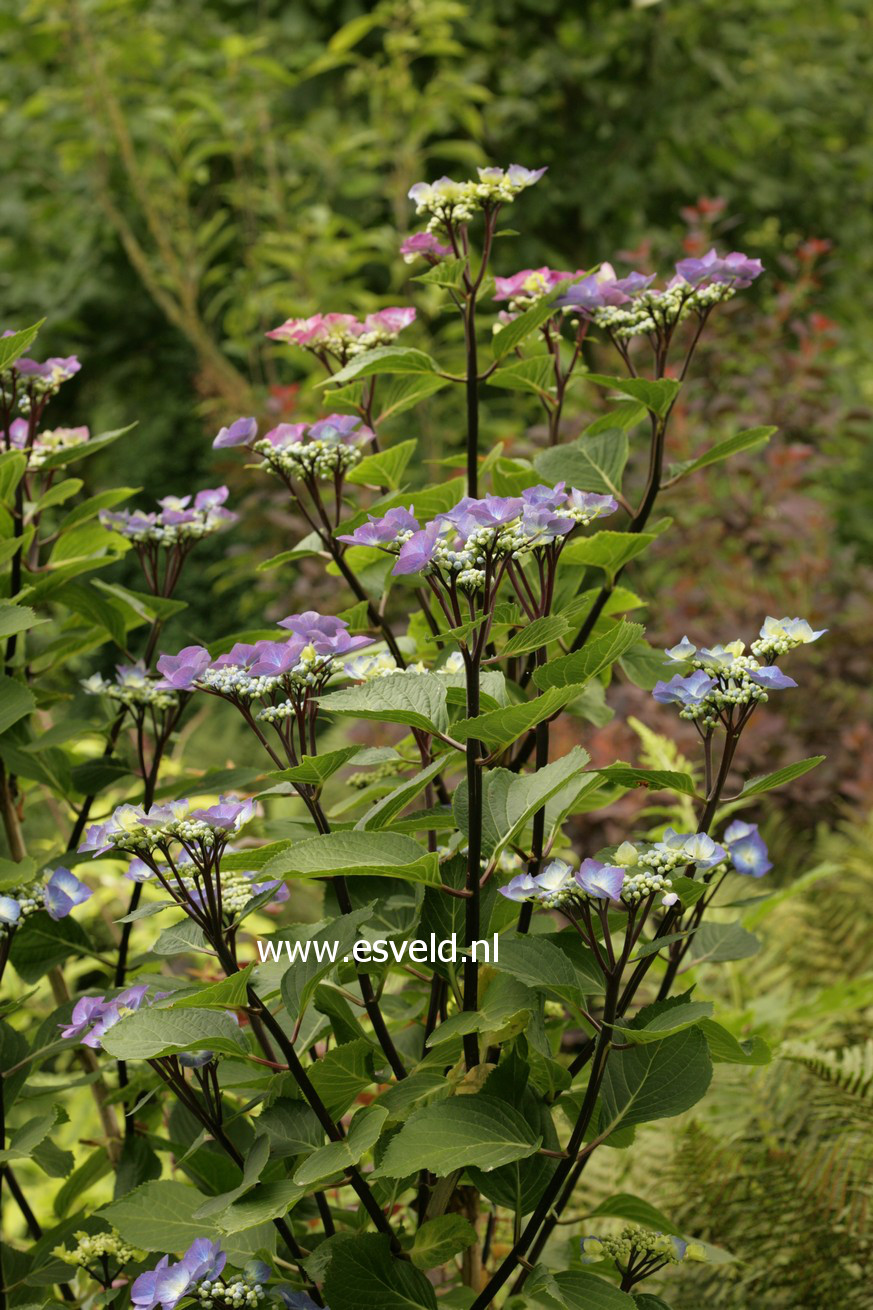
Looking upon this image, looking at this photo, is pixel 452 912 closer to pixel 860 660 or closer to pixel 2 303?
pixel 860 660

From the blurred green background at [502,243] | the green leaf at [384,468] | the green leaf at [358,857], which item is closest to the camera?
the green leaf at [358,857]

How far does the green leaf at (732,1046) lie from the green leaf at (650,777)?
15 cm

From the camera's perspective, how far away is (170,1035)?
0.77 m

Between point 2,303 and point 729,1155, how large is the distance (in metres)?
4.52

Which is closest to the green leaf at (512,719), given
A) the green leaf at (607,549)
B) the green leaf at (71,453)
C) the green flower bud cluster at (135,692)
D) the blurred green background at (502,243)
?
the green leaf at (607,549)

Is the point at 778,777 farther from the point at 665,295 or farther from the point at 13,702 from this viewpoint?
the point at 13,702

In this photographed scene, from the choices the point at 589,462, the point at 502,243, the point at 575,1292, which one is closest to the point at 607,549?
the point at 589,462

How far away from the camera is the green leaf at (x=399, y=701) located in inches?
29.9

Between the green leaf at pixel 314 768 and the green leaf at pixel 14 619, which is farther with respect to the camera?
the green leaf at pixel 14 619

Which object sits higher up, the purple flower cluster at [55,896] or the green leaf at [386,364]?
the green leaf at [386,364]

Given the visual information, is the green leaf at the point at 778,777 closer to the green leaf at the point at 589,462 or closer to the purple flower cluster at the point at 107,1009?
the green leaf at the point at 589,462

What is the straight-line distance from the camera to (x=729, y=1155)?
5.02 feet

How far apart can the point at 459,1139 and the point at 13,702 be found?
0.51 m

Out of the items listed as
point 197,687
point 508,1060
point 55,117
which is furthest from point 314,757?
point 55,117
